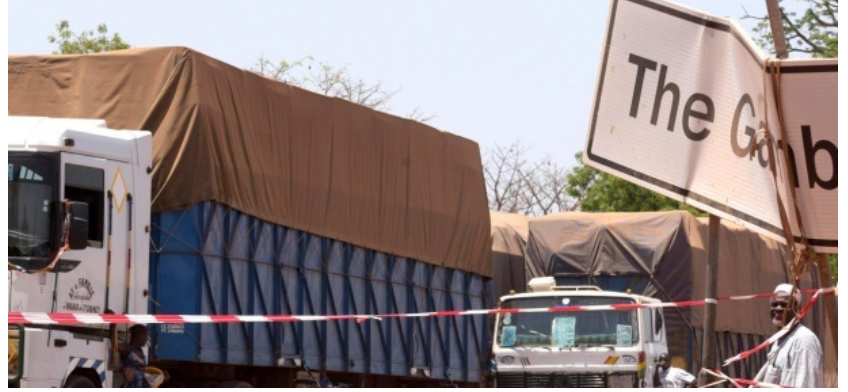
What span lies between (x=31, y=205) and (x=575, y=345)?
31.7 ft

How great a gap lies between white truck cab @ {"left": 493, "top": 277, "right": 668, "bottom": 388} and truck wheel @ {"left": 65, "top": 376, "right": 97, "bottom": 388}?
28.7ft

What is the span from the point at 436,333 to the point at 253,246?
4.94 meters

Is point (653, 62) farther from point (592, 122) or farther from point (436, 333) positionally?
point (436, 333)

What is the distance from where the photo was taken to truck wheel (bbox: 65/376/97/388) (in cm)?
1109

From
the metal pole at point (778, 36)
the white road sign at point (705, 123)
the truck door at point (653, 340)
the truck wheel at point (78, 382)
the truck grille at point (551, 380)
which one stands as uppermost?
the metal pole at point (778, 36)

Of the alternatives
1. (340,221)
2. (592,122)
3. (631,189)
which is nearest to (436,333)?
(340,221)

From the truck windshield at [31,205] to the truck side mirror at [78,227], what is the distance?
14 cm

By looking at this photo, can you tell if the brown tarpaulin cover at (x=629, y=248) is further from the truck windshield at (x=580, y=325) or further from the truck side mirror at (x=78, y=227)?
the truck side mirror at (x=78, y=227)

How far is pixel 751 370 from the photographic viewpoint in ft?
94.9

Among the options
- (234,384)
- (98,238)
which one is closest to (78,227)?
(98,238)

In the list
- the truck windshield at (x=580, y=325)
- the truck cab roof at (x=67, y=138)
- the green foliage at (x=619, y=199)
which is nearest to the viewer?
the truck cab roof at (x=67, y=138)

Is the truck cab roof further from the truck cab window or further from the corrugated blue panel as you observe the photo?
the corrugated blue panel

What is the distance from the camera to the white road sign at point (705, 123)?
4.83 metres

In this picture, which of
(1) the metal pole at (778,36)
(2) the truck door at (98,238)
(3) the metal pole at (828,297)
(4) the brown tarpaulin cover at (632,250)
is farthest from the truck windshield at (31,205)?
(4) the brown tarpaulin cover at (632,250)
